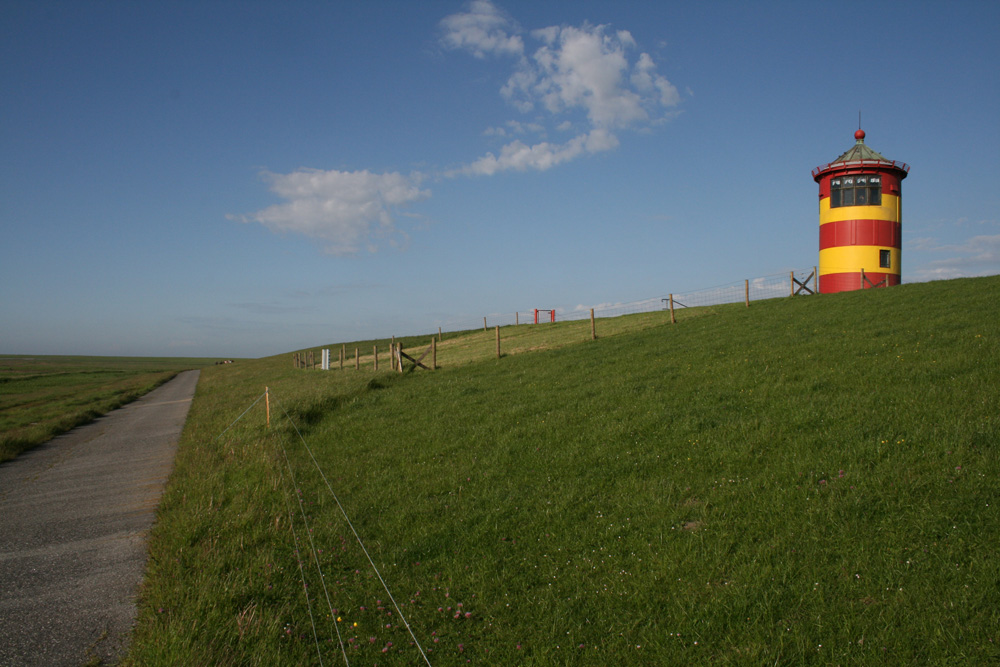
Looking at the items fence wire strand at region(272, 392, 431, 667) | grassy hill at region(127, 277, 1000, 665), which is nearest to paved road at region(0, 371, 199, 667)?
grassy hill at region(127, 277, 1000, 665)

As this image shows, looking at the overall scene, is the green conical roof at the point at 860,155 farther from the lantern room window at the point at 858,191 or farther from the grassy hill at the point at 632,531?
the grassy hill at the point at 632,531

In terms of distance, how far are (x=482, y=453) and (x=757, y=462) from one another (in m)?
4.88

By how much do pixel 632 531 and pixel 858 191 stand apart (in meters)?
33.5

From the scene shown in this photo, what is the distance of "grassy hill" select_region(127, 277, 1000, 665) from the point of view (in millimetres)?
4871

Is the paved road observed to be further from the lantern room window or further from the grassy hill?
the lantern room window

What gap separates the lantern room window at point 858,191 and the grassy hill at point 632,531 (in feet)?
72.5

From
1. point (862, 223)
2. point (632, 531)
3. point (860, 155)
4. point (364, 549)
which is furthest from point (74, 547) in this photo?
point (860, 155)

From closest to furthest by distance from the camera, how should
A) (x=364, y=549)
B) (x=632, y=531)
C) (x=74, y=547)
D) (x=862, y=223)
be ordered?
1. (x=632, y=531)
2. (x=364, y=549)
3. (x=74, y=547)
4. (x=862, y=223)

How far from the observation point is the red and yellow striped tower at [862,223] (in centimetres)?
3130

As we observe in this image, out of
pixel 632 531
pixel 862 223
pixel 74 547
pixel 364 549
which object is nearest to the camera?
pixel 632 531

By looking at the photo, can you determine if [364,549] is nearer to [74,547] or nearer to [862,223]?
[74,547]

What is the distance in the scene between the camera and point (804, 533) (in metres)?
5.91

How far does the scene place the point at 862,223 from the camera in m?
31.5

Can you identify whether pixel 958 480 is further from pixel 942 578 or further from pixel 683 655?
pixel 683 655
